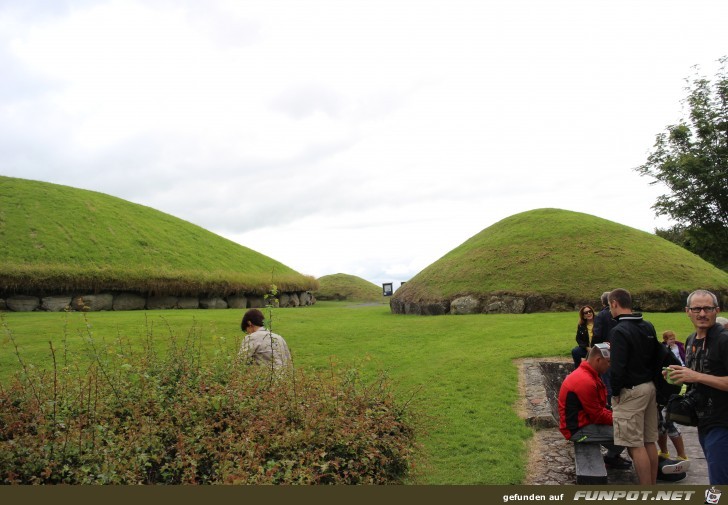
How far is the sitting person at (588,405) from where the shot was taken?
289 inches

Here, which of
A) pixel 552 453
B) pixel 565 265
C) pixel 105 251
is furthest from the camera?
pixel 105 251

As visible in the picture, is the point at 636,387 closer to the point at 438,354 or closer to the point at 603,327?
the point at 603,327

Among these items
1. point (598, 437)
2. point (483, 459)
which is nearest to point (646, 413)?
point (598, 437)

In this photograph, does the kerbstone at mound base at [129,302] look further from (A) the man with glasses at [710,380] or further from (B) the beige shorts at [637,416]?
(A) the man with glasses at [710,380]

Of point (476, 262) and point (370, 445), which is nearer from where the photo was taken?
point (370, 445)

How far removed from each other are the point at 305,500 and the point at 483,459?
4292 mm

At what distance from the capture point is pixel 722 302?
2589 centimetres

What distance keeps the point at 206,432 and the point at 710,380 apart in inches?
220

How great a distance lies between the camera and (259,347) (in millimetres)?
8445

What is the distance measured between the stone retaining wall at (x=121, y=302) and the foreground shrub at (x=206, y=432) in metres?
15.1

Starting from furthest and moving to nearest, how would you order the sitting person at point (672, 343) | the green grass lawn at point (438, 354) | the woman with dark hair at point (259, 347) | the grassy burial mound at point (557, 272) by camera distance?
the grassy burial mound at point (557, 272), the sitting person at point (672, 343), the green grass lawn at point (438, 354), the woman with dark hair at point (259, 347)

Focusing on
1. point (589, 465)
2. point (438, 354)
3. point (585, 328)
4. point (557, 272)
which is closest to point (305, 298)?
point (557, 272)

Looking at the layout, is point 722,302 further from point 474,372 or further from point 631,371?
point 631,371

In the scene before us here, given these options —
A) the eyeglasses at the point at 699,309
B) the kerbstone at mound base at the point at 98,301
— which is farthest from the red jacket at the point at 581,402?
the kerbstone at mound base at the point at 98,301
